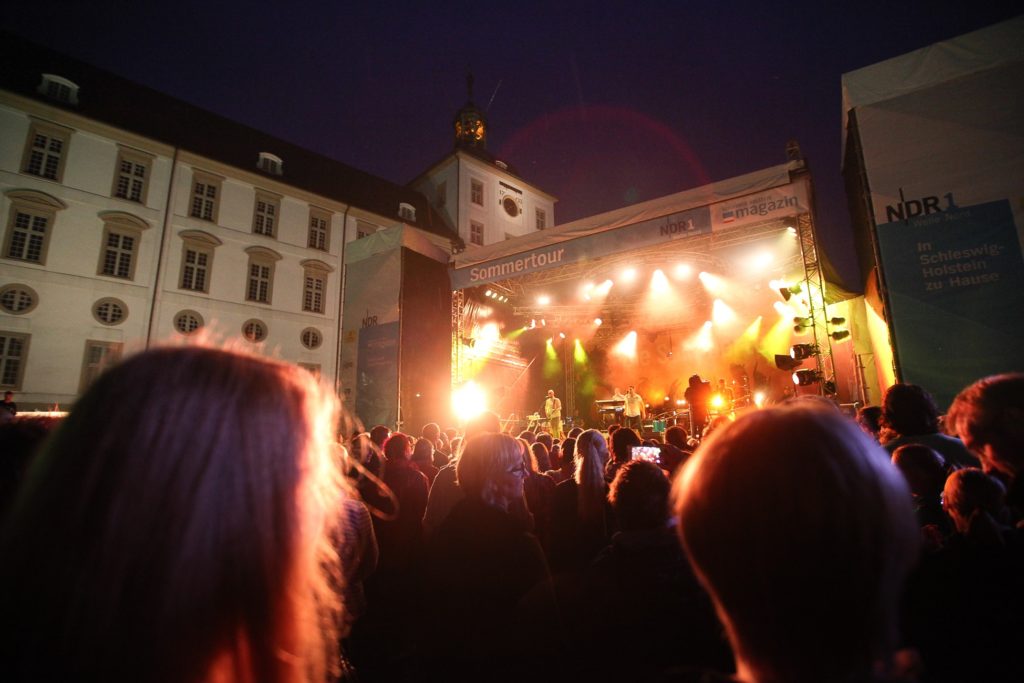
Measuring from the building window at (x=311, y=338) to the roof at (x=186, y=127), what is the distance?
8096 millimetres

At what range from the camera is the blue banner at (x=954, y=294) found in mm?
8344

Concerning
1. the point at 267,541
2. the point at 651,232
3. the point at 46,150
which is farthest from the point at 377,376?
the point at 46,150

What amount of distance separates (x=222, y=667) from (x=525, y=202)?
136 ft

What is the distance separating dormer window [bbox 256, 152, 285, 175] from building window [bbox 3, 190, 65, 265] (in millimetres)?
9719

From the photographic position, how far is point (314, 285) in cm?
2700

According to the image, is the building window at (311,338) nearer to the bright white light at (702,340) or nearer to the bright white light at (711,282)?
the bright white light at (702,340)

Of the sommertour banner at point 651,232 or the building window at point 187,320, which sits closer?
the sommertour banner at point 651,232

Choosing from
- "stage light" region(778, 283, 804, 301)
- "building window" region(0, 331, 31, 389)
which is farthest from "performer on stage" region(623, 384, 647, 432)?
"building window" region(0, 331, 31, 389)

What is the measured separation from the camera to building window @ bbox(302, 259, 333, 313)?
26547 millimetres

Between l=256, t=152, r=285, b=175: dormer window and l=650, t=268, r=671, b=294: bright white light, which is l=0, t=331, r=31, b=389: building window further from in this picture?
l=650, t=268, r=671, b=294: bright white light

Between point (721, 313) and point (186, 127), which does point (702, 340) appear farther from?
point (186, 127)

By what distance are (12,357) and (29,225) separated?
17.7 ft

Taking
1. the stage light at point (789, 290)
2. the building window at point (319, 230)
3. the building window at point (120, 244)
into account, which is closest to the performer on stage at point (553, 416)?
the stage light at point (789, 290)

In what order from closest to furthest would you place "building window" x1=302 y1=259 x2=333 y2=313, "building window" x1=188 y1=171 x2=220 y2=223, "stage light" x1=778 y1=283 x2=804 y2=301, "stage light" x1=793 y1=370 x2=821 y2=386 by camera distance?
1. "stage light" x1=793 y1=370 x2=821 y2=386
2. "stage light" x1=778 y1=283 x2=804 y2=301
3. "building window" x1=188 y1=171 x2=220 y2=223
4. "building window" x1=302 y1=259 x2=333 y2=313
